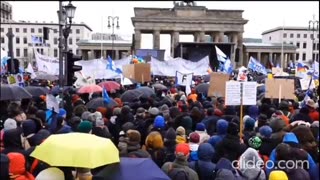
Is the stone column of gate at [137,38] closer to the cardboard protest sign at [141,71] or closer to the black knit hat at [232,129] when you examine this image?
the cardboard protest sign at [141,71]

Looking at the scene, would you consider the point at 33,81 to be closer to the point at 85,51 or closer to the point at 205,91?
the point at 205,91

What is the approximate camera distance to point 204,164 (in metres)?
5.91

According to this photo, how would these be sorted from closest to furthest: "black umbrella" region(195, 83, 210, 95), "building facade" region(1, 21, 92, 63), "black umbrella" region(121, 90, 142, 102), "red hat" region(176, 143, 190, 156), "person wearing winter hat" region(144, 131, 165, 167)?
"red hat" region(176, 143, 190, 156)
"person wearing winter hat" region(144, 131, 165, 167)
"black umbrella" region(121, 90, 142, 102)
"black umbrella" region(195, 83, 210, 95)
"building facade" region(1, 21, 92, 63)

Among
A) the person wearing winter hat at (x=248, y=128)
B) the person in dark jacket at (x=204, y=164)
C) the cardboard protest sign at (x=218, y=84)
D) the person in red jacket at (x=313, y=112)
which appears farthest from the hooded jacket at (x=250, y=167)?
the cardboard protest sign at (x=218, y=84)

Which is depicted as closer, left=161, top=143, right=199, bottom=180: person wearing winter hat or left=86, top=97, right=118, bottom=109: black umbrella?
left=161, top=143, right=199, bottom=180: person wearing winter hat

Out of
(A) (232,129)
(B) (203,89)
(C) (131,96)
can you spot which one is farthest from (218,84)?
(A) (232,129)

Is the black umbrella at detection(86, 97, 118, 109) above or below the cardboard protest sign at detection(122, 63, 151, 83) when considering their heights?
below

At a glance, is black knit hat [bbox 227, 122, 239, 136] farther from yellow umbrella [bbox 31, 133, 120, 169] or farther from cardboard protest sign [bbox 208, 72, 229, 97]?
cardboard protest sign [bbox 208, 72, 229, 97]

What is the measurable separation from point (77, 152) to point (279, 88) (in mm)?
8449

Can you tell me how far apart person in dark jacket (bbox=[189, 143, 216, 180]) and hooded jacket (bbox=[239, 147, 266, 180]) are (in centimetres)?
35

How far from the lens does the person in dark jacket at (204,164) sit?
19.3ft

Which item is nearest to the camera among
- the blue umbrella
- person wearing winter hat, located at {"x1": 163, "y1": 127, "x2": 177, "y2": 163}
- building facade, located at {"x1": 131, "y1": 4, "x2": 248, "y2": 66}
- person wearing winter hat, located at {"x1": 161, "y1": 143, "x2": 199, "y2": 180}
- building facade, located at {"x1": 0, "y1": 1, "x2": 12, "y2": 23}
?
the blue umbrella

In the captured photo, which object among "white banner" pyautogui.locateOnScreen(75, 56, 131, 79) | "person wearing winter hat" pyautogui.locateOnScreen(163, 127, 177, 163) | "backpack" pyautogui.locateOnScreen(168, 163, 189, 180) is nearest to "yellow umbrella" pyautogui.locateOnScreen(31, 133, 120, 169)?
"backpack" pyautogui.locateOnScreen(168, 163, 189, 180)

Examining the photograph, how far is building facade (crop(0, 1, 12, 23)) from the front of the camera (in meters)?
121
